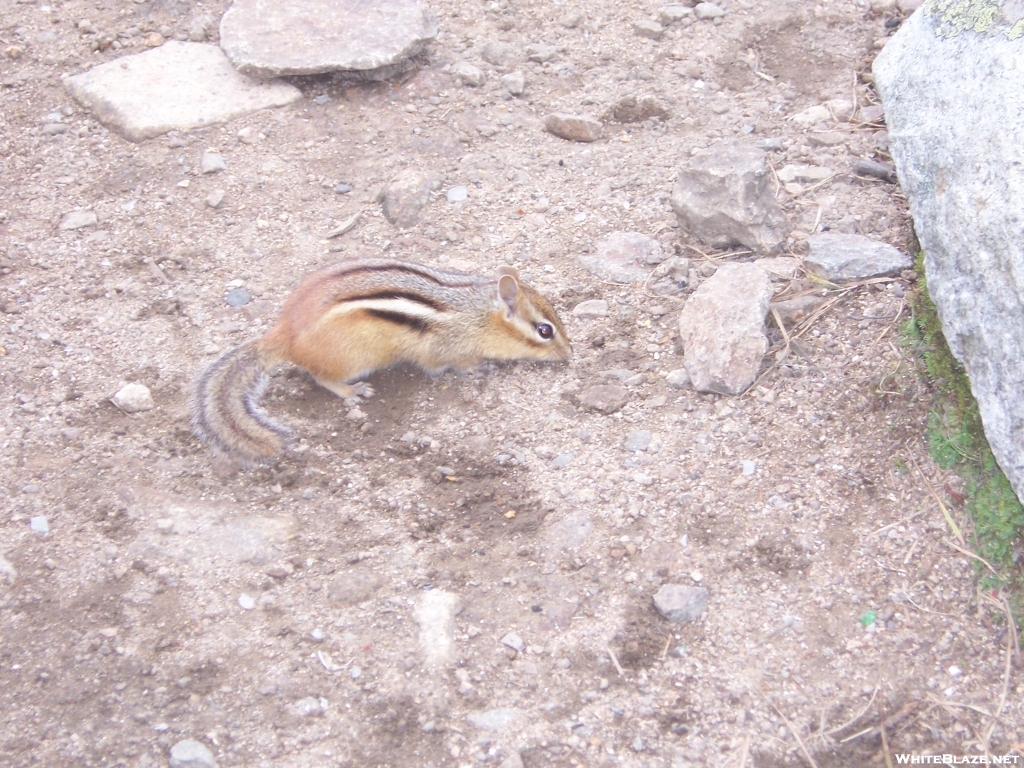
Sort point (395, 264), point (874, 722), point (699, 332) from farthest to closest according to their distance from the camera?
point (395, 264)
point (699, 332)
point (874, 722)

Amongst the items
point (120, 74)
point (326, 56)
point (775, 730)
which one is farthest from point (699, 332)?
point (120, 74)

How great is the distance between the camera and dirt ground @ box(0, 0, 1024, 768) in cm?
320

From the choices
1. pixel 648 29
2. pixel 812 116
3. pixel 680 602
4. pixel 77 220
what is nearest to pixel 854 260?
pixel 812 116

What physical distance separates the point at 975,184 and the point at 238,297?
3.27 metres

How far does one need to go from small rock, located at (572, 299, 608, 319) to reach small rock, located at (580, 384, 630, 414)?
0.48 m

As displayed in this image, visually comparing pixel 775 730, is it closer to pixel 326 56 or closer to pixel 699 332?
pixel 699 332

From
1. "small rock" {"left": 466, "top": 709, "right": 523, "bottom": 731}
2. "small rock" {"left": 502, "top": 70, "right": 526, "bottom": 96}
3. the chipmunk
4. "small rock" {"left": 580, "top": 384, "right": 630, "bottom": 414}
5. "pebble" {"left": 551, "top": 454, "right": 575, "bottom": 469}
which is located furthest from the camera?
"small rock" {"left": 502, "top": 70, "right": 526, "bottom": 96}

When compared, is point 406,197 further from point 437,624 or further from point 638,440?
point 437,624

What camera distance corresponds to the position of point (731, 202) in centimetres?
469

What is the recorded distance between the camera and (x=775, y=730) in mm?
3119

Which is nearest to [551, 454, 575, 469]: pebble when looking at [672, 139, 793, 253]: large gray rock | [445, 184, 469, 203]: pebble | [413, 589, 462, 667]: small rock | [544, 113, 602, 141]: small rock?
[413, 589, 462, 667]: small rock

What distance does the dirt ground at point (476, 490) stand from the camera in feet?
10.5

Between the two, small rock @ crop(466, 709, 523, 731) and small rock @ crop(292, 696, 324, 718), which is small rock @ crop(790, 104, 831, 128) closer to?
small rock @ crop(466, 709, 523, 731)

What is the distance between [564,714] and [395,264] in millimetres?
2224
